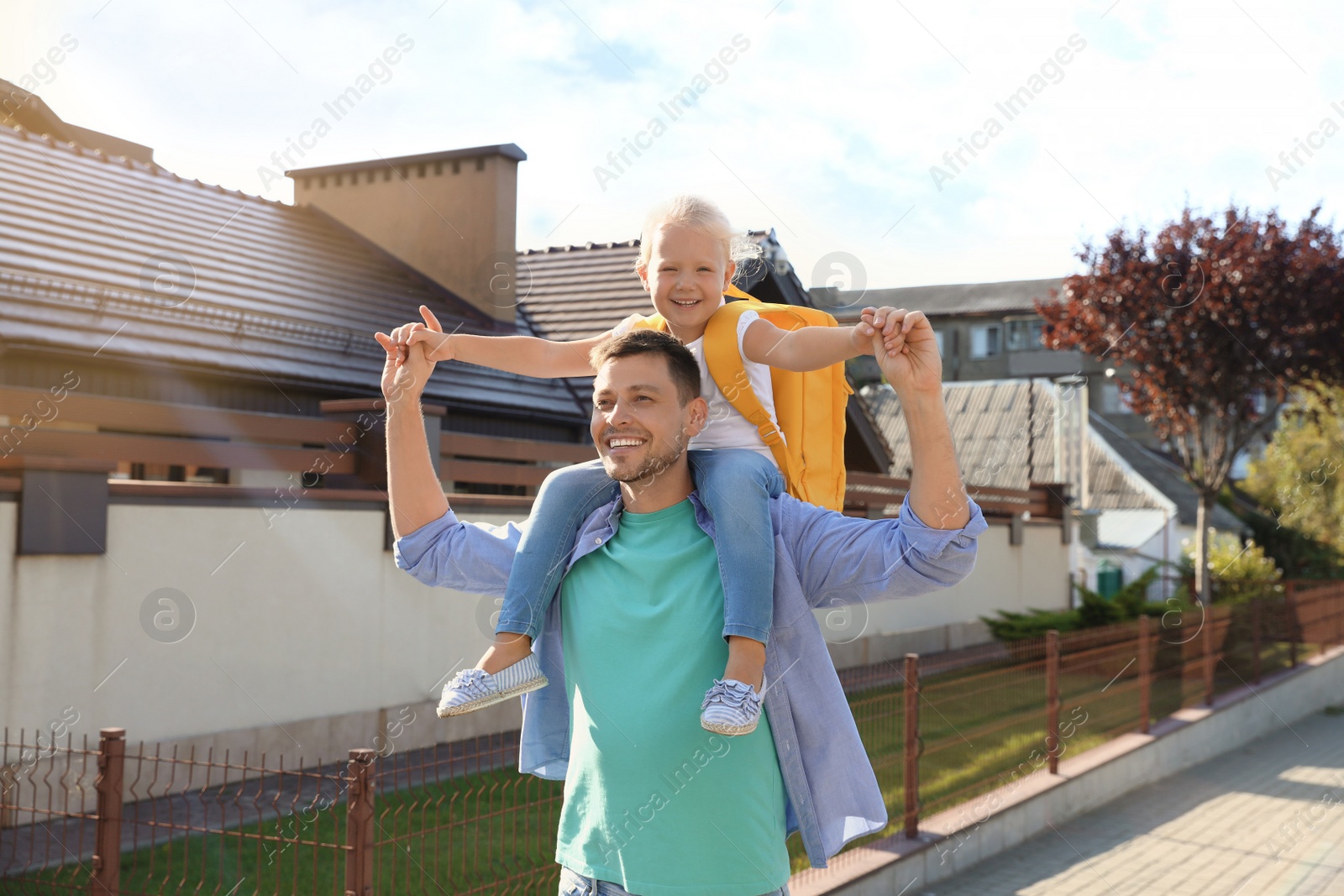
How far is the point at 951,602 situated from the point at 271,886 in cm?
1239

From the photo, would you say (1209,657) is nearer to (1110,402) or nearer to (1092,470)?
(1092,470)

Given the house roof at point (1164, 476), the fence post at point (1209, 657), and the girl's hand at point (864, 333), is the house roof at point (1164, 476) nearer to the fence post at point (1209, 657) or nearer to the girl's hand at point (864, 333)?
the fence post at point (1209, 657)

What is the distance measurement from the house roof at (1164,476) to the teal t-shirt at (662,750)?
2773 cm

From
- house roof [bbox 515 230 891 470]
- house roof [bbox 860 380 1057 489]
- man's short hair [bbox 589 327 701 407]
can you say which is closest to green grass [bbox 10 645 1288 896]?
man's short hair [bbox 589 327 701 407]

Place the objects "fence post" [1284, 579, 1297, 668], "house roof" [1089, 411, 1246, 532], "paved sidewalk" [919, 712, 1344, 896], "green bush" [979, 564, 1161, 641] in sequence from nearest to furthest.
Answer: "paved sidewalk" [919, 712, 1344, 896]
"green bush" [979, 564, 1161, 641]
"fence post" [1284, 579, 1297, 668]
"house roof" [1089, 411, 1246, 532]

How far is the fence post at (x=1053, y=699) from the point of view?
8695 mm

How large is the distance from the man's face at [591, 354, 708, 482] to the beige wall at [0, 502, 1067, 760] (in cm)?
533

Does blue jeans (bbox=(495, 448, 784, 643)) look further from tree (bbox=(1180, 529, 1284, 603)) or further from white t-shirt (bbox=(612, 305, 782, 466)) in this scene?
tree (bbox=(1180, 529, 1284, 603))

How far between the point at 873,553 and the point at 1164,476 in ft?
104

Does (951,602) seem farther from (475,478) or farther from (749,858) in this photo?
(749,858)

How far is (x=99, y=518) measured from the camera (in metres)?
6.55

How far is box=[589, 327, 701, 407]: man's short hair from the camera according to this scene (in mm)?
2176

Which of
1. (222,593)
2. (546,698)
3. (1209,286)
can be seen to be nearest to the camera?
(546,698)

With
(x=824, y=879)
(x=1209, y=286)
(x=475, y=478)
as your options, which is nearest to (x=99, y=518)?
(x=475, y=478)
